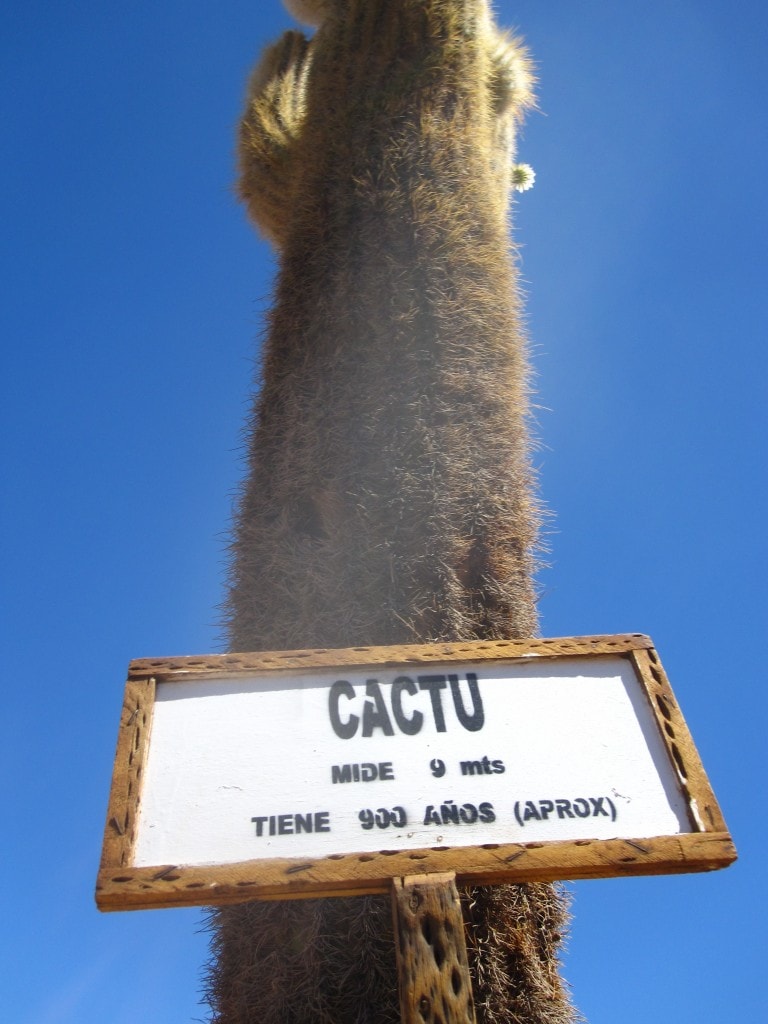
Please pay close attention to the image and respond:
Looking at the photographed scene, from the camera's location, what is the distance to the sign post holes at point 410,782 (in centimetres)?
101

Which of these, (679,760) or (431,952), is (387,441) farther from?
(431,952)

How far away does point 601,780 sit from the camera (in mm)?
1130

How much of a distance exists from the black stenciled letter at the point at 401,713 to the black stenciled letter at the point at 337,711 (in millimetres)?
57

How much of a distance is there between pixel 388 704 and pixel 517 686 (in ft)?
0.64

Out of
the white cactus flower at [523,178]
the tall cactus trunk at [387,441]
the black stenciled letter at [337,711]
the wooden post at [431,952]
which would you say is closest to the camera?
the wooden post at [431,952]

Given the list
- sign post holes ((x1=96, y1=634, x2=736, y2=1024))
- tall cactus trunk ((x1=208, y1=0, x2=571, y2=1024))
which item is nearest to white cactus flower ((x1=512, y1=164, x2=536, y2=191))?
tall cactus trunk ((x1=208, y1=0, x2=571, y2=1024))

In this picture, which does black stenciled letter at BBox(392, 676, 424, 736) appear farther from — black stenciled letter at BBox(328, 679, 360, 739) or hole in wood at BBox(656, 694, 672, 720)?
hole in wood at BBox(656, 694, 672, 720)

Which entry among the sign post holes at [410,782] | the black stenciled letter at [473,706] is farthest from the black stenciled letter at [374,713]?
the black stenciled letter at [473,706]

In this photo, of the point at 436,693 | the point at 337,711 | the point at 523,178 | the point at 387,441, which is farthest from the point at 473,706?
the point at 523,178

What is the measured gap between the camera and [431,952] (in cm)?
99

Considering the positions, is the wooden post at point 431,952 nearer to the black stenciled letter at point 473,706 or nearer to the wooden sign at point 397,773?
the wooden sign at point 397,773

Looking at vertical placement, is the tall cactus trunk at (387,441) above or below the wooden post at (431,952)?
above

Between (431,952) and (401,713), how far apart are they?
0.30 metres

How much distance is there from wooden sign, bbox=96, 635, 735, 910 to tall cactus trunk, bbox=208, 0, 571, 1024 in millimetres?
348
